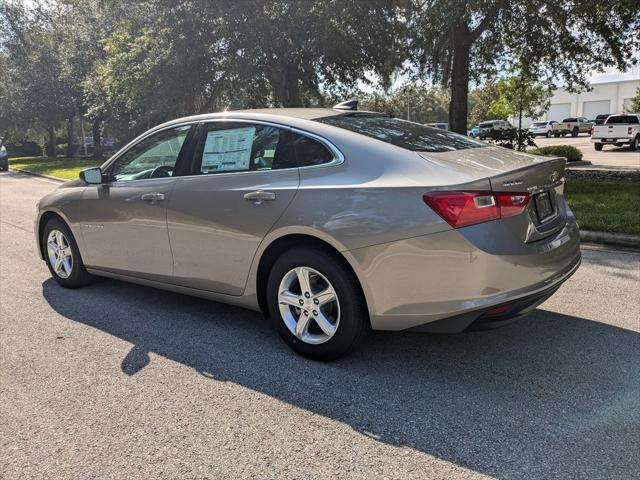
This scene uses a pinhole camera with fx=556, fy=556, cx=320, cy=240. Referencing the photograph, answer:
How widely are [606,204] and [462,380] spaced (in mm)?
6777

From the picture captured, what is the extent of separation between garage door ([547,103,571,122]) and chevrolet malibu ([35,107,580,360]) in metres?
74.8

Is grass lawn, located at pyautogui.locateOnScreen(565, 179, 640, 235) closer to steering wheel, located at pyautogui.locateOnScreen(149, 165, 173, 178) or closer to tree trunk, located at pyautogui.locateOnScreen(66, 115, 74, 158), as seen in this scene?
steering wheel, located at pyautogui.locateOnScreen(149, 165, 173, 178)

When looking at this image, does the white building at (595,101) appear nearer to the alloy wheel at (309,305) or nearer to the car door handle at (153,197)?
the car door handle at (153,197)

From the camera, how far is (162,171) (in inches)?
178

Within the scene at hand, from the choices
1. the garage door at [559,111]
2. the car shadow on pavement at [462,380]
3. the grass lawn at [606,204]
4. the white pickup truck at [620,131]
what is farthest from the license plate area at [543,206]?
the garage door at [559,111]

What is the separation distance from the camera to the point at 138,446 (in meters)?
2.80

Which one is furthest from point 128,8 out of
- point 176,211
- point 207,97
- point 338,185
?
point 338,185

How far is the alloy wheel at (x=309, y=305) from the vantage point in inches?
139

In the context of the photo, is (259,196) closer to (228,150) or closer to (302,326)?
(228,150)

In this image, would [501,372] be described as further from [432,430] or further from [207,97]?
→ [207,97]

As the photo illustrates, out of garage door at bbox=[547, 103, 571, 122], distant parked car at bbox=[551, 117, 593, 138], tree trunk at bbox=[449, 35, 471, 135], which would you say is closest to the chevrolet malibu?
tree trunk at bbox=[449, 35, 471, 135]

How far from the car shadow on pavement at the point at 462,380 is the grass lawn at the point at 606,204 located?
3463mm

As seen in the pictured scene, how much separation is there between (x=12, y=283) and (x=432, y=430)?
4794 millimetres

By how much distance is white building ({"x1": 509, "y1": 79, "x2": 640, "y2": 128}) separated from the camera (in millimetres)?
66625
